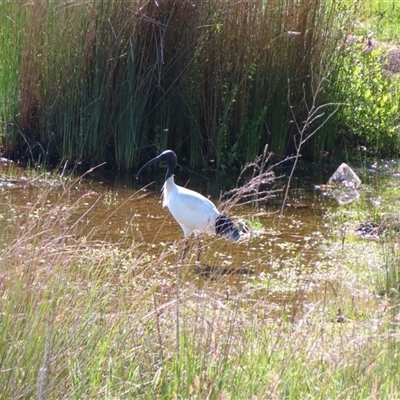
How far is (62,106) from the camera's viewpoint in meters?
8.24

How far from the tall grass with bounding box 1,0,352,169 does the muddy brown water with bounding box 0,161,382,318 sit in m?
0.44

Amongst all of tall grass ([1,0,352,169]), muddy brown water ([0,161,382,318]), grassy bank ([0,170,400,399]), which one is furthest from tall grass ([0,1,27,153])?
grassy bank ([0,170,400,399])

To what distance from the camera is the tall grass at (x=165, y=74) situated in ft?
26.5

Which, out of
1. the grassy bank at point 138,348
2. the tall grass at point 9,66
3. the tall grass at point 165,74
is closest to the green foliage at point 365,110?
the tall grass at point 165,74

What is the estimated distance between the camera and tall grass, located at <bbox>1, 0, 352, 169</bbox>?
808cm

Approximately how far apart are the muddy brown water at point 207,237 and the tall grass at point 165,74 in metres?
0.44

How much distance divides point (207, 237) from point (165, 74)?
2.31m

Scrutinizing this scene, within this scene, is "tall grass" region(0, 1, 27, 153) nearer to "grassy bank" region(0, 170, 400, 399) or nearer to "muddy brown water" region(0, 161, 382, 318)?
"muddy brown water" region(0, 161, 382, 318)

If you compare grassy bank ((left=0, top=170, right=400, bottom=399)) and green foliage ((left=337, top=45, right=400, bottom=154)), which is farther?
green foliage ((left=337, top=45, right=400, bottom=154))

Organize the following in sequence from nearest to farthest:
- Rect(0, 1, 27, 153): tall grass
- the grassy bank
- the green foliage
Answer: the grassy bank → Rect(0, 1, 27, 153): tall grass → the green foliage

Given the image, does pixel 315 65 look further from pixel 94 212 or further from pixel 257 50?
pixel 94 212

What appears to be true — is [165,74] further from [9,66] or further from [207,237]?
[207,237]

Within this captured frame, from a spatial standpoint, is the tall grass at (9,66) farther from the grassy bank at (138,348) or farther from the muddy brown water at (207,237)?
the grassy bank at (138,348)

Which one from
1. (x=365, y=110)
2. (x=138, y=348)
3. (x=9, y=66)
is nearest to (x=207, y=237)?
(x=9, y=66)
